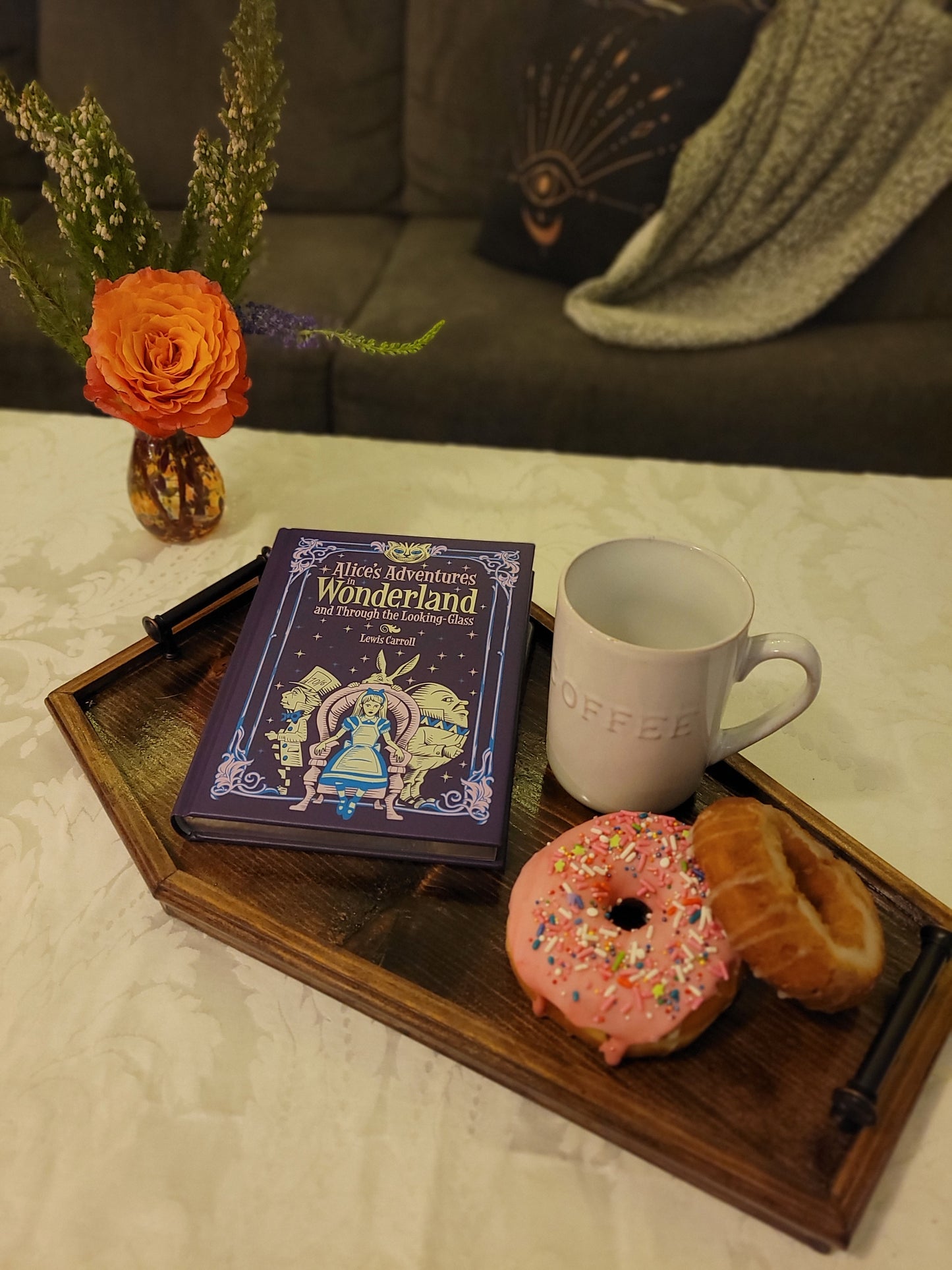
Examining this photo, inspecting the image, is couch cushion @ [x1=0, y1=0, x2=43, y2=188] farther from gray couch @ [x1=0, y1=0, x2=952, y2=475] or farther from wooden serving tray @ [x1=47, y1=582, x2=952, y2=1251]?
wooden serving tray @ [x1=47, y1=582, x2=952, y2=1251]

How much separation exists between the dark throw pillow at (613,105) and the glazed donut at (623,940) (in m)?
1.21

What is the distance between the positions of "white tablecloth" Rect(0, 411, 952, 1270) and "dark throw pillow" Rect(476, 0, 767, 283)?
2.84 feet

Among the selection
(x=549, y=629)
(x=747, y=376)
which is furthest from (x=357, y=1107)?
(x=747, y=376)

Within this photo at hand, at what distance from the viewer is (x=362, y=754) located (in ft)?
1.95

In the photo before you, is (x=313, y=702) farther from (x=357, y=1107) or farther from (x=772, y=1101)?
(x=772, y=1101)

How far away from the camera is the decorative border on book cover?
0.58 meters

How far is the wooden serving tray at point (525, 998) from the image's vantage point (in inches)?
17.5

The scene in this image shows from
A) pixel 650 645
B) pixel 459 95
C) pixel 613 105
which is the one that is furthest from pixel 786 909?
pixel 459 95

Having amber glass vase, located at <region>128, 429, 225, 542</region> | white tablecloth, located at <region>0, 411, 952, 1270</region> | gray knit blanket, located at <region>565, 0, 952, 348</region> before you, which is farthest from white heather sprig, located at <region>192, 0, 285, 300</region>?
gray knit blanket, located at <region>565, 0, 952, 348</region>

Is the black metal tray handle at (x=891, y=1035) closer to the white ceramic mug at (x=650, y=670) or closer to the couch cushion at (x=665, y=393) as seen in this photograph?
the white ceramic mug at (x=650, y=670)

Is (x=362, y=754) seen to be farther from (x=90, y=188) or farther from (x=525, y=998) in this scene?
(x=90, y=188)

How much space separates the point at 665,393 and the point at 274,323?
790 millimetres

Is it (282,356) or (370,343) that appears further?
(282,356)

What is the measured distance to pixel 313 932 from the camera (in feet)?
1.74
